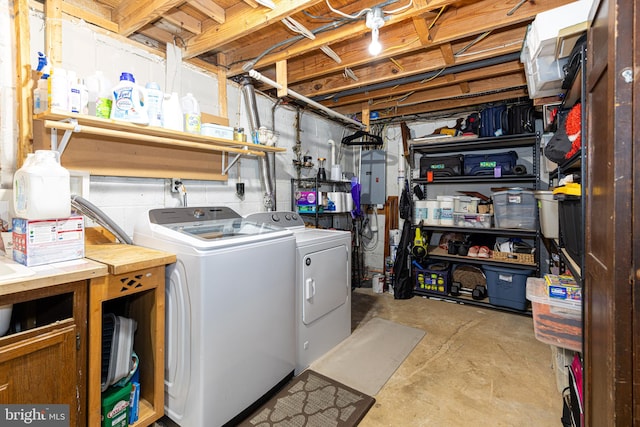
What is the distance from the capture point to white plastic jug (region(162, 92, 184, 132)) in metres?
1.90

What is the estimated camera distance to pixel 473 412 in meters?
1.75

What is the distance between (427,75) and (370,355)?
2.57 m

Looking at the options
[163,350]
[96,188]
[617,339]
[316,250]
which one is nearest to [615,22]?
[617,339]

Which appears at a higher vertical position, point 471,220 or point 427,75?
point 427,75

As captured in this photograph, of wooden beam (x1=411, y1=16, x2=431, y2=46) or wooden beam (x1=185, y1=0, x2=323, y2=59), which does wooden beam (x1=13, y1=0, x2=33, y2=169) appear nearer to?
wooden beam (x1=185, y1=0, x2=323, y2=59)

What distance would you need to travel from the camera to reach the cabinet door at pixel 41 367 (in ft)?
3.40

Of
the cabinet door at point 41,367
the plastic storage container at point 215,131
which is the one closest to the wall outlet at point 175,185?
the plastic storage container at point 215,131

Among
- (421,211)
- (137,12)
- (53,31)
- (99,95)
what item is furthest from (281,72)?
(421,211)

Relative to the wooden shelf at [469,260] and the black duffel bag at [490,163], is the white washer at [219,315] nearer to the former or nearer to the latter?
the wooden shelf at [469,260]

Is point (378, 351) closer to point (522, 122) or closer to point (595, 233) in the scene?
point (595, 233)

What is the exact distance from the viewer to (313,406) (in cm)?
176

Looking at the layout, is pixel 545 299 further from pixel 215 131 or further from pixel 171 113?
pixel 171 113

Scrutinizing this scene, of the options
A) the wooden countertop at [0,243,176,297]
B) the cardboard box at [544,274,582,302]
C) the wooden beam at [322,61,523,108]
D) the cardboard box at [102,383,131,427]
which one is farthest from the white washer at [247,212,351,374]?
the wooden beam at [322,61,523,108]

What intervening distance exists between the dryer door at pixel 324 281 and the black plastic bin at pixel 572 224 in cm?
147
